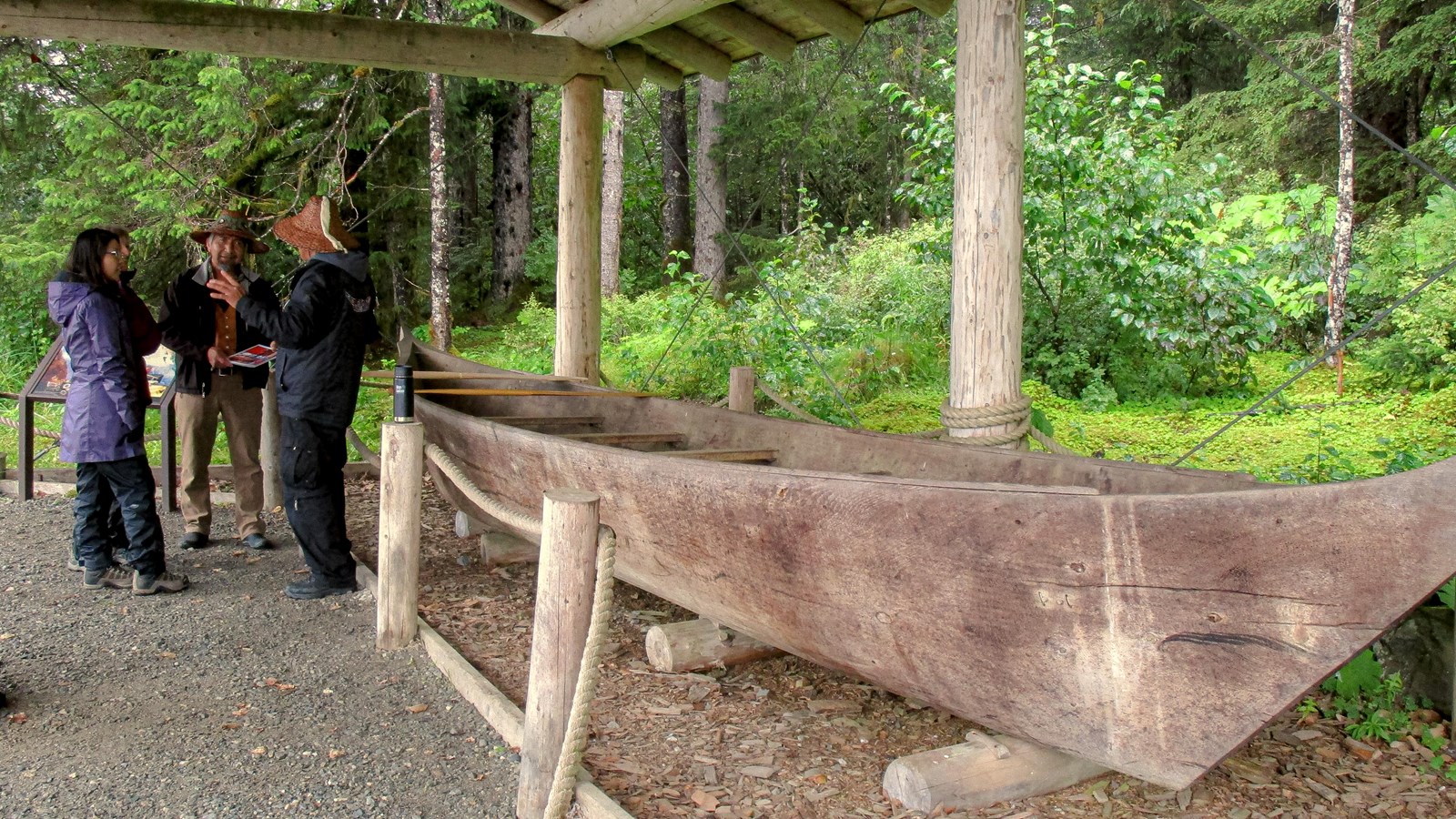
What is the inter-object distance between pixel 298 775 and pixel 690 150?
1696 cm

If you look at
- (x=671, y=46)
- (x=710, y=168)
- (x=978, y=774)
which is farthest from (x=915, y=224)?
(x=978, y=774)

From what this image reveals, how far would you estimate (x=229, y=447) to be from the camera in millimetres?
5633

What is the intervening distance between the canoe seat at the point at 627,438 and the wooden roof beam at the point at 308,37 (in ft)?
8.72

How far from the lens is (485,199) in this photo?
67.3 feet

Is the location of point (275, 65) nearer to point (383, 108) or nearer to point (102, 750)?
point (383, 108)

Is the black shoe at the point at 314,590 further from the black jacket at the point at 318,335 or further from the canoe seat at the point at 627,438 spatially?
the canoe seat at the point at 627,438

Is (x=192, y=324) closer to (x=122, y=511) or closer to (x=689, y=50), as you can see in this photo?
(x=122, y=511)

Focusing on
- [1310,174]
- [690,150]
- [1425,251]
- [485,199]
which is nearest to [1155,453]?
[1425,251]

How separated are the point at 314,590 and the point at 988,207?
3520mm

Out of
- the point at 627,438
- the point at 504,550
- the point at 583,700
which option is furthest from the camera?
the point at 504,550

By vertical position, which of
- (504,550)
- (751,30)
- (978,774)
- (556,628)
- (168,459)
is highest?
(751,30)

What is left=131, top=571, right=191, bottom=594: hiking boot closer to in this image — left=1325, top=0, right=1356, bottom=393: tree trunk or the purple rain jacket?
the purple rain jacket

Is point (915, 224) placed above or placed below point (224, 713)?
above

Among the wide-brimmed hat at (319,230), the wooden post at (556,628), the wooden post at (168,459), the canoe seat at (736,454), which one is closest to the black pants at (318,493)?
the wide-brimmed hat at (319,230)
